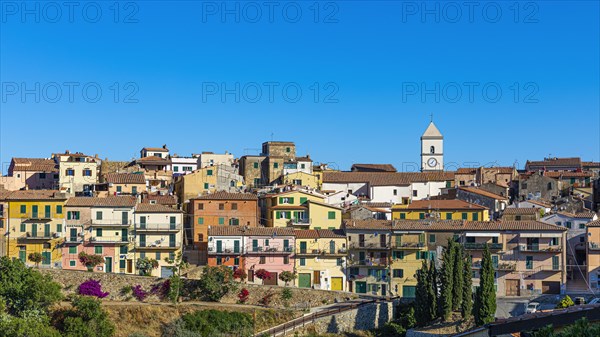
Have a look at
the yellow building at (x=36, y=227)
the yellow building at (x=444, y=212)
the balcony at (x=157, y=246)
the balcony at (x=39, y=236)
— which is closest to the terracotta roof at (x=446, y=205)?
the yellow building at (x=444, y=212)

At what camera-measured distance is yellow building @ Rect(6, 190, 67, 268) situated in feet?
199

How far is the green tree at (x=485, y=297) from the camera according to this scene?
168 ft

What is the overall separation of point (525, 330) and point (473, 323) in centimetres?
2359

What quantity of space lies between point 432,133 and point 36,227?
5697 centimetres

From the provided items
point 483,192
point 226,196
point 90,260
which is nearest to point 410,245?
point 226,196

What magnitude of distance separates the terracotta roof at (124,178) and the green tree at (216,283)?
18.2m

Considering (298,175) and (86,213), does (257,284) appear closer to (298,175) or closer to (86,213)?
(86,213)

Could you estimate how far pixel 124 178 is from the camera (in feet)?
240

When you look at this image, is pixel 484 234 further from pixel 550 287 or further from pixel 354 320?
pixel 354 320

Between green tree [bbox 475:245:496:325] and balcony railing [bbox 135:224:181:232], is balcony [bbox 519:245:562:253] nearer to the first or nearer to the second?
green tree [bbox 475:245:496:325]

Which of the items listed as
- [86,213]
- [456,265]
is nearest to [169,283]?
[86,213]

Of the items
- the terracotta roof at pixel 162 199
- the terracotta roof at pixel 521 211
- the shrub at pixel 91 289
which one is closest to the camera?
→ the shrub at pixel 91 289

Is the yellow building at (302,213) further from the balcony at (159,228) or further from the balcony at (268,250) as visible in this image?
the balcony at (159,228)

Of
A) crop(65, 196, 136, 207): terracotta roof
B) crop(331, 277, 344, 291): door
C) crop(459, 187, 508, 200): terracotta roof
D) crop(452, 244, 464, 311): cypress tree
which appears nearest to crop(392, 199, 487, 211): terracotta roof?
crop(459, 187, 508, 200): terracotta roof
